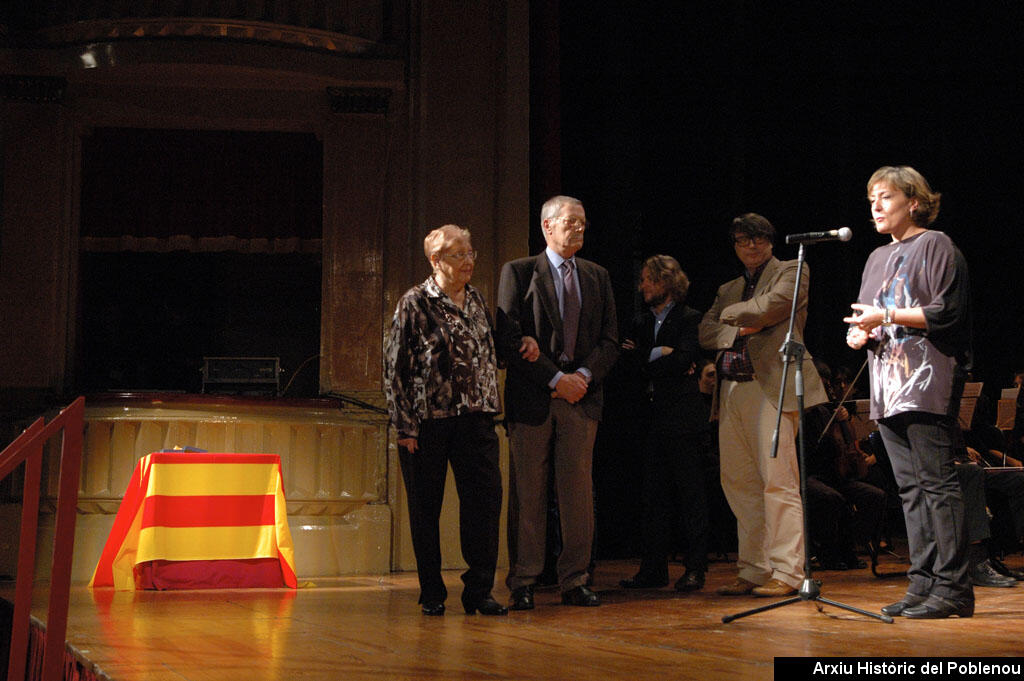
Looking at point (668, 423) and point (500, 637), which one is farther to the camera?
point (668, 423)

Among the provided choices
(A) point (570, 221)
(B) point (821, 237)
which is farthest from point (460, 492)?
(B) point (821, 237)

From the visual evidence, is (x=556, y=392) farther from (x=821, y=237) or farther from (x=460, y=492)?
(x=821, y=237)

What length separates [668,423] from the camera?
15.4 ft

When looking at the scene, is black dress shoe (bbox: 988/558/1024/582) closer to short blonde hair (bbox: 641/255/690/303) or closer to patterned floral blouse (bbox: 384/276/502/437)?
short blonde hair (bbox: 641/255/690/303)

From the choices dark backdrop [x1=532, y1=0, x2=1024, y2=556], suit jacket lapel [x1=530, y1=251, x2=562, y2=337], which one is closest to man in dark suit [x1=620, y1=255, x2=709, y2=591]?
suit jacket lapel [x1=530, y1=251, x2=562, y2=337]

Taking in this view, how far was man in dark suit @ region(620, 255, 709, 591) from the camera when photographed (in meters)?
4.64

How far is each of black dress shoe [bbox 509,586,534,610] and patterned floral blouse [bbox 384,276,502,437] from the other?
680 mm

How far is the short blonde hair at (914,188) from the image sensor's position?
3531mm

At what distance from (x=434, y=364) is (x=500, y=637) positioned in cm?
105

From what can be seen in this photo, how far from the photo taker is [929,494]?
3.40 m

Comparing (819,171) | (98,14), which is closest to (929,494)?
(819,171)

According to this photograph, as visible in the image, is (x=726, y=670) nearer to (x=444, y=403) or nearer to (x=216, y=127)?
(x=444, y=403)

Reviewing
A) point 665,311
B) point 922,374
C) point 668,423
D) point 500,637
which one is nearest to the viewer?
point 500,637

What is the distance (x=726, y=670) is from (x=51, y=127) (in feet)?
16.7
